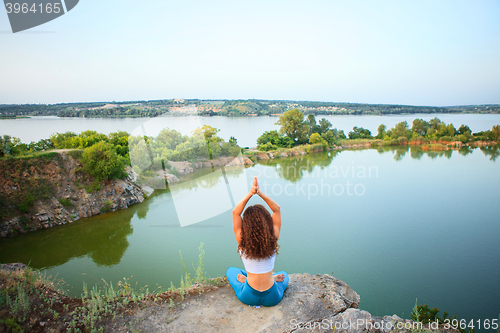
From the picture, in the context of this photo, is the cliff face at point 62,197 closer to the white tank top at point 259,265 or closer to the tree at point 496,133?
the white tank top at point 259,265

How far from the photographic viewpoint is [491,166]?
22.1 meters

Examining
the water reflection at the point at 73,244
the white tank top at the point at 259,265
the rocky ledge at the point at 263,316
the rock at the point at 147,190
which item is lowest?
the water reflection at the point at 73,244

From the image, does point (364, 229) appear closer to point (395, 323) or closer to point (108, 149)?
point (395, 323)

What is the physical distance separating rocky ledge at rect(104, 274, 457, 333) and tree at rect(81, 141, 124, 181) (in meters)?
10.7

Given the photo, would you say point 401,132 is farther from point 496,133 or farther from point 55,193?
point 55,193

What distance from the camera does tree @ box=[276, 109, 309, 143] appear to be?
125 ft

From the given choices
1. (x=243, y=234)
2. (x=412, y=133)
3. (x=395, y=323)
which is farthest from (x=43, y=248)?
(x=412, y=133)

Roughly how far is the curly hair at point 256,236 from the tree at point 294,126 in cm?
3571

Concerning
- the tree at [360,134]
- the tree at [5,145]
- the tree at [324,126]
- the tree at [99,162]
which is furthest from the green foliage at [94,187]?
the tree at [360,134]

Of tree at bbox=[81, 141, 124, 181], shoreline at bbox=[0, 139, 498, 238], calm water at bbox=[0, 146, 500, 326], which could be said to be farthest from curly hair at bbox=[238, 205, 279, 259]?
tree at bbox=[81, 141, 124, 181]

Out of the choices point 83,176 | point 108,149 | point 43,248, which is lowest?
point 43,248

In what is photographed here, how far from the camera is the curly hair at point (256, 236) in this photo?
3002 mm

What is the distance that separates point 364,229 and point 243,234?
8.72 meters

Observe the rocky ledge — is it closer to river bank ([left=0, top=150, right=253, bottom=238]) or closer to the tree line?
river bank ([left=0, top=150, right=253, bottom=238])
